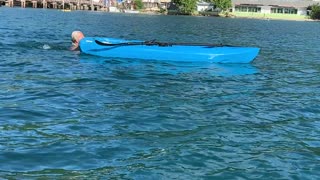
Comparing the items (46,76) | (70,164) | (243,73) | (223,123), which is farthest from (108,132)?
(243,73)

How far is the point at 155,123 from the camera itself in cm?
1081

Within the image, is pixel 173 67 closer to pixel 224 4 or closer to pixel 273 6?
pixel 224 4

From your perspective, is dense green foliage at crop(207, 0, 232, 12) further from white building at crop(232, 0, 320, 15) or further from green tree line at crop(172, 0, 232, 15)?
white building at crop(232, 0, 320, 15)

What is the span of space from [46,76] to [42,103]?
4449 millimetres

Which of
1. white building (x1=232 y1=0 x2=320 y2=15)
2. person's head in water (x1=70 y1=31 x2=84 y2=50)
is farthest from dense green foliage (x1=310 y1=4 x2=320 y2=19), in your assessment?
person's head in water (x1=70 y1=31 x2=84 y2=50)

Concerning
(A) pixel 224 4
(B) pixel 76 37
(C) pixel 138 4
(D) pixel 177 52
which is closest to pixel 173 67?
(D) pixel 177 52

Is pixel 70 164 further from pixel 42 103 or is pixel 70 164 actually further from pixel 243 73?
pixel 243 73

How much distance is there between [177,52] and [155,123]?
10.3m

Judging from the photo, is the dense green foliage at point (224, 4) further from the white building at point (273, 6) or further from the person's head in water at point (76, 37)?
the person's head in water at point (76, 37)

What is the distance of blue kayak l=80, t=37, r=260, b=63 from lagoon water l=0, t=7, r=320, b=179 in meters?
1.77

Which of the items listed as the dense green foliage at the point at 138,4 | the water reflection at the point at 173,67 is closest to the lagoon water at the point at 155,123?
the water reflection at the point at 173,67

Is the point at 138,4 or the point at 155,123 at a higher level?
the point at 138,4

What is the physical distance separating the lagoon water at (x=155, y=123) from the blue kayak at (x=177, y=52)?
5.82 feet

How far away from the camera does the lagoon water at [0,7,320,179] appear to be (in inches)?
322
